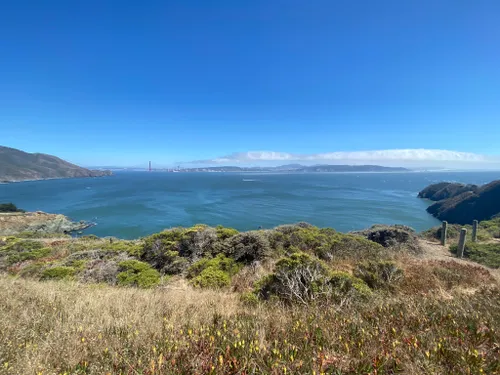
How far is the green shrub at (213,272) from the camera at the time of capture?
605 centimetres

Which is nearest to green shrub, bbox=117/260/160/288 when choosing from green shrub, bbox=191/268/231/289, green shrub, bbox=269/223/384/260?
green shrub, bbox=191/268/231/289

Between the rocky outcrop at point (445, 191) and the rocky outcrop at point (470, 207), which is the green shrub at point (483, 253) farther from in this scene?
the rocky outcrop at point (445, 191)

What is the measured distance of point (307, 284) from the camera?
15.1ft

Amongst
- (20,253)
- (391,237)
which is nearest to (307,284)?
(20,253)

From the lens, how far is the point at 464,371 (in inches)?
72.5

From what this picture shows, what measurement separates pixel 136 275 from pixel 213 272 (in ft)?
7.30

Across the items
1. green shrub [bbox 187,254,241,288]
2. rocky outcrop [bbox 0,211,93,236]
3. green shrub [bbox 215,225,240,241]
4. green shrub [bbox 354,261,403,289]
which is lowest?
rocky outcrop [bbox 0,211,93,236]

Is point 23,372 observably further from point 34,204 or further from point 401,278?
point 34,204

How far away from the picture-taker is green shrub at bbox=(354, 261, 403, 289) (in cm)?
511

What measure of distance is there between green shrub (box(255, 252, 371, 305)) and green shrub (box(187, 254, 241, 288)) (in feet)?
4.50

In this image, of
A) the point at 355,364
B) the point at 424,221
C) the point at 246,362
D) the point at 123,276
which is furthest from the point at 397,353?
the point at 424,221

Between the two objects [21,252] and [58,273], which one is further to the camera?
[21,252]

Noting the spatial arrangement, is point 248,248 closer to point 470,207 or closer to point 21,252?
point 21,252

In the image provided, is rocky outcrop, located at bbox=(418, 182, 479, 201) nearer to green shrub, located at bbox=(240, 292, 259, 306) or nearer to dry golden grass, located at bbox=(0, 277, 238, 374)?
green shrub, located at bbox=(240, 292, 259, 306)
